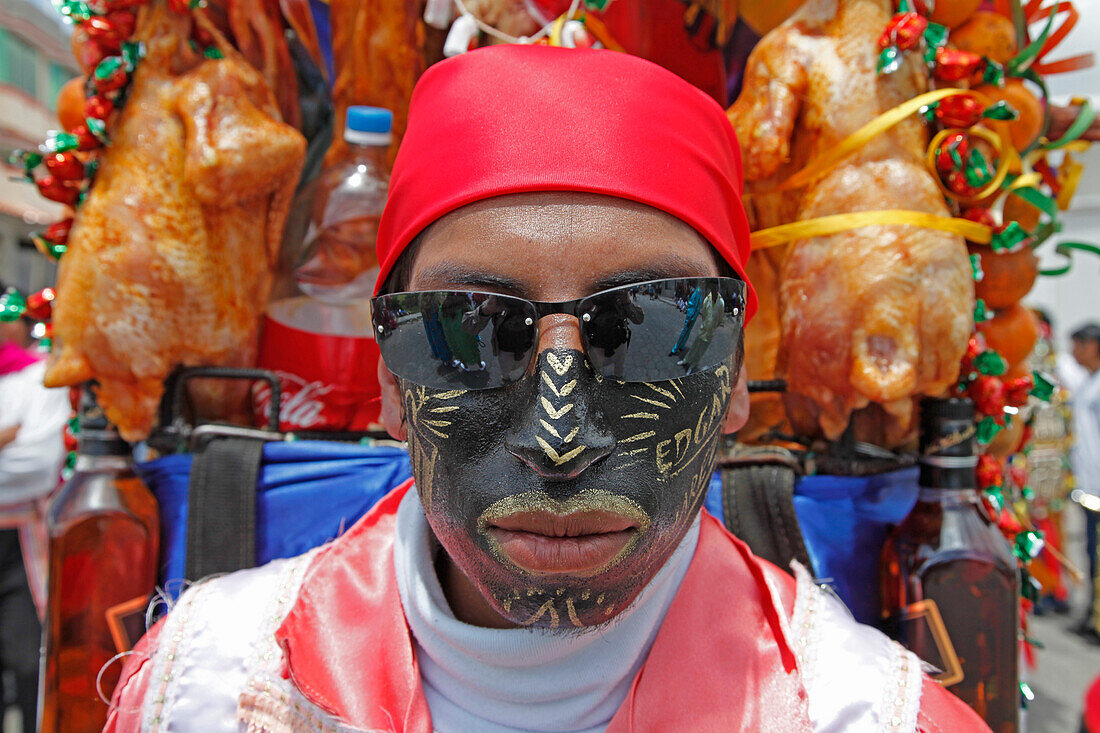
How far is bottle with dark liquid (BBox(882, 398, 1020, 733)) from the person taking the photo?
153 cm

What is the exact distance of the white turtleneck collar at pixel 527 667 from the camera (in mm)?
1011

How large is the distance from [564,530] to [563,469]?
8 cm

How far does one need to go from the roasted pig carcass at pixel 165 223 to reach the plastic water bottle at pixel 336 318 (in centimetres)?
15

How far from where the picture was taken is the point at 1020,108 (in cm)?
177

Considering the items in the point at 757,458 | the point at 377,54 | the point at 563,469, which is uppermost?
the point at 377,54

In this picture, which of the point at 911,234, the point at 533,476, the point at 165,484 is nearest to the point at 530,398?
the point at 533,476

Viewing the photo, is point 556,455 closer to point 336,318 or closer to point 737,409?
point 737,409

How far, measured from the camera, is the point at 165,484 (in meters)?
1.87

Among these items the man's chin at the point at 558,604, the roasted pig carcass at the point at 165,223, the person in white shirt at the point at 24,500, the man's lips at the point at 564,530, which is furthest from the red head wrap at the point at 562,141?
the person in white shirt at the point at 24,500

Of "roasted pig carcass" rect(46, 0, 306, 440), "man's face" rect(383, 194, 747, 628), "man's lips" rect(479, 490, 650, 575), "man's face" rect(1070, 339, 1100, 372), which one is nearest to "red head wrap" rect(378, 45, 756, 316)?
"man's face" rect(383, 194, 747, 628)

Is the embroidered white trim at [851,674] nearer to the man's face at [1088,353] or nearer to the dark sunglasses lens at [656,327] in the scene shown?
the dark sunglasses lens at [656,327]

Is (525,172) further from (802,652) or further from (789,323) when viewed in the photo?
(789,323)

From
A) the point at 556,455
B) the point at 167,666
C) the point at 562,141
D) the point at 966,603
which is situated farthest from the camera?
the point at 966,603

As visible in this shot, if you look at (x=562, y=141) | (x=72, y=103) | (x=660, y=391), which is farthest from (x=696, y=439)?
(x=72, y=103)
